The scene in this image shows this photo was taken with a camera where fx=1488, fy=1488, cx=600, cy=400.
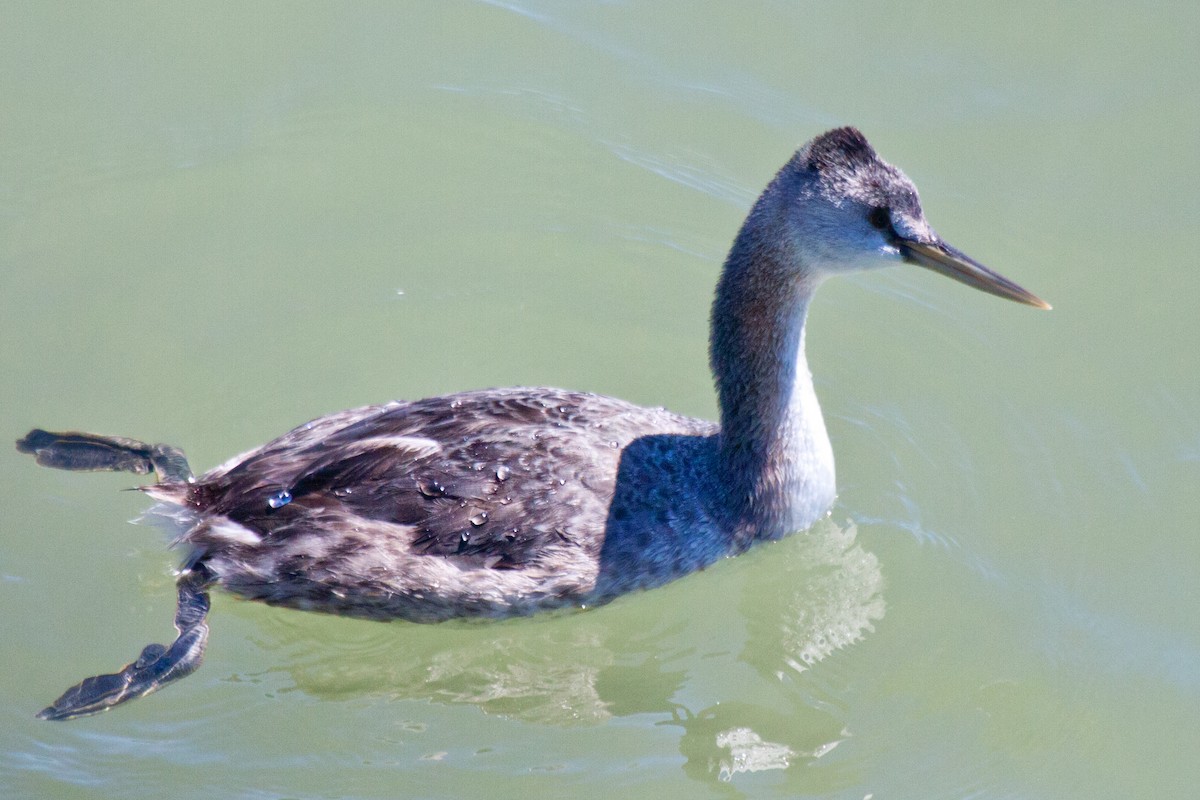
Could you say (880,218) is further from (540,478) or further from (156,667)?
(156,667)

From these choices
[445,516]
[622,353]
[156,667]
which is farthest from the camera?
[622,353]

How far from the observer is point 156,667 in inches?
260

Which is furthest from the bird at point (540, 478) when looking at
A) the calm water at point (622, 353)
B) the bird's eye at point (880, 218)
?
the calm water at point (622, 353)

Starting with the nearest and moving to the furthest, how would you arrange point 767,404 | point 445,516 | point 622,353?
point 445,516, point 767,404, point 622,353

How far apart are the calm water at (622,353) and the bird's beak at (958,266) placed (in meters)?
1.23

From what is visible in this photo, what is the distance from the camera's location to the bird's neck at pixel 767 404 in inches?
288

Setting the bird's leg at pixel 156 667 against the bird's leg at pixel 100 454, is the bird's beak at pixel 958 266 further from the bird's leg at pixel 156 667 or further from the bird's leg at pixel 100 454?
the bird's leg at pixel 100 454

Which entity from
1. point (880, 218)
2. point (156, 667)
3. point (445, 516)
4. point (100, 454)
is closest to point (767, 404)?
point (880, 218)

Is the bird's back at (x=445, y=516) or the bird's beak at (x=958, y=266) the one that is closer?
the bird's back at (x=445, y=516)

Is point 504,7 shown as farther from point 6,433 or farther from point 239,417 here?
point 6,433

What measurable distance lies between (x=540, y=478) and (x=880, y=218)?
2.03 m

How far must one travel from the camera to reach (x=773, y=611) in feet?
24.3

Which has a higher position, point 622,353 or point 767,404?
point 622,353

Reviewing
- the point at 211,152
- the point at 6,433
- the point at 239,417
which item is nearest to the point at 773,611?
Answer: the point at 239,417
